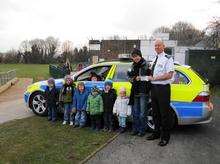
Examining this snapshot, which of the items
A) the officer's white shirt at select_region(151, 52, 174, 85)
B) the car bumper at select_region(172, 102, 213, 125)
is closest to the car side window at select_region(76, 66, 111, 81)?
the car bumper at select_region(172, 102, 213, 125)

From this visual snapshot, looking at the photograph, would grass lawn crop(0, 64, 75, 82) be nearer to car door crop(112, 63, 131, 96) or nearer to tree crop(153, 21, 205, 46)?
car door crop(112, 63, 131, 96)

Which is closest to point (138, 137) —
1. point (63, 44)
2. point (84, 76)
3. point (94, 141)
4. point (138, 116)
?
point (138, 116)

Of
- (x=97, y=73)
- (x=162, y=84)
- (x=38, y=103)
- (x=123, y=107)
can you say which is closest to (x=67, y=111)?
(x=97, y=73)

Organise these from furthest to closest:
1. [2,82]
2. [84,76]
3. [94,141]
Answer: [2,82] → [84,76] → [94,141]

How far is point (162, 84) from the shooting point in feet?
26.3

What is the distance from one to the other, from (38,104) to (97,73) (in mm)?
2090

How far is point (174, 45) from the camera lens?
5025 centimetres

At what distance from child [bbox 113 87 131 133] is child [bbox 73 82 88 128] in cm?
86

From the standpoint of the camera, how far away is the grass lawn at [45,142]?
23.9ft

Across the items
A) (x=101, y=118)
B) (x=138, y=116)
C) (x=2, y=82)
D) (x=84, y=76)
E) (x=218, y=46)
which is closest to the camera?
(x=138, y=116)

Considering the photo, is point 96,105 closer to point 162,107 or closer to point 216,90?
point 162,107

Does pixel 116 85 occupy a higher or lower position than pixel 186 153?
higher

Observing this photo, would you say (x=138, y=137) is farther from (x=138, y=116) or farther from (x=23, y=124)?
(x=23, y=124)

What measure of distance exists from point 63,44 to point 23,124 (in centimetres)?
8377
